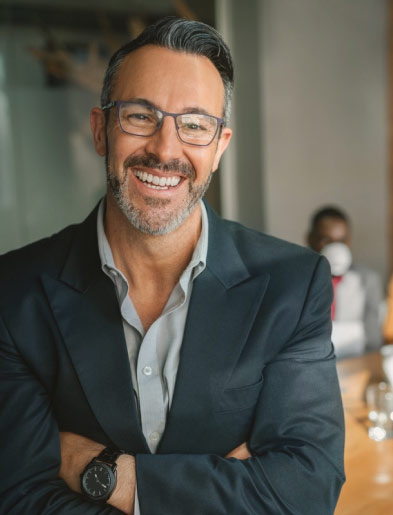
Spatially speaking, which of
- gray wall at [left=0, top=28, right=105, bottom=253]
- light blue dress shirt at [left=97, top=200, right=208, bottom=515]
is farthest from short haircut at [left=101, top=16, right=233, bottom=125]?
gray wall at [left=0, top=28, right=105, bottom=253]

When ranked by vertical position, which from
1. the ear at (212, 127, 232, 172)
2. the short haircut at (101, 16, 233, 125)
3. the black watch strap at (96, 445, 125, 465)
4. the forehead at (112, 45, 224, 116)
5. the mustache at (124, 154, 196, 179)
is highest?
the short haircut at (101, 16, 233, 125)

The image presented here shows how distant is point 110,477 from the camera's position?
4.12 ft

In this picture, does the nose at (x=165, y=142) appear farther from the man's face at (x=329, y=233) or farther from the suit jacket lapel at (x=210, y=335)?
the man's face at (x=329, y=233)

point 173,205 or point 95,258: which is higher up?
point 173,205

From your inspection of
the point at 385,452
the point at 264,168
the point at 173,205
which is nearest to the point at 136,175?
the point at 173,205

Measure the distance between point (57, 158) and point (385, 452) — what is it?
3.14 m

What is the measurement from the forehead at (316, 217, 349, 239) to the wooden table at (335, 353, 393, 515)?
49.1 inches

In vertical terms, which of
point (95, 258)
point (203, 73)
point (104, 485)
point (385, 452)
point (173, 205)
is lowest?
point (385, 452)

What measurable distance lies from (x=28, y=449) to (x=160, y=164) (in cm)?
65

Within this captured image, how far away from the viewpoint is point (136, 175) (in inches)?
54.9

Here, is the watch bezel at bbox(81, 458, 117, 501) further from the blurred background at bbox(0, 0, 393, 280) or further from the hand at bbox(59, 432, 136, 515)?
the blurred background at bbox(0, 0, 393, 280)

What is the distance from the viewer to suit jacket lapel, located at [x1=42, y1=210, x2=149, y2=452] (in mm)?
1354

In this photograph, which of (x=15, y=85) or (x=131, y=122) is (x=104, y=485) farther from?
(x=15, y=85)

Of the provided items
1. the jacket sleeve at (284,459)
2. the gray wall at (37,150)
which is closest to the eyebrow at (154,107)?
the jacket sleeve at (284,459)
